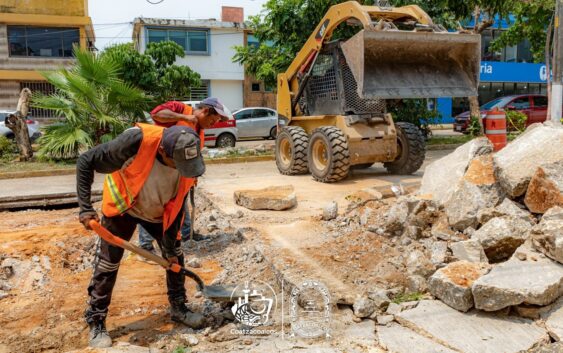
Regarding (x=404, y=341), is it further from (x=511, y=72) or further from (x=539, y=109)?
(x=511, y=72)

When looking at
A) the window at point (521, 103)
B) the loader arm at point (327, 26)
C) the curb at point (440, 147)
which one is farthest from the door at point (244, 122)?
the window at point (521, 103)

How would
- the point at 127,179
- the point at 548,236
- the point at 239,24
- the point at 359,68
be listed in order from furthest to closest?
the point at 239,24, the point at 359,68, the point at 548,236, the point at 127,179

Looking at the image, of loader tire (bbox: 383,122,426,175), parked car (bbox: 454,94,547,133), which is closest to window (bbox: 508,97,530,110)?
parked car (bbox: 454,94,547,133)

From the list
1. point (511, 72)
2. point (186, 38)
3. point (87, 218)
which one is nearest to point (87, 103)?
point (87, 218)

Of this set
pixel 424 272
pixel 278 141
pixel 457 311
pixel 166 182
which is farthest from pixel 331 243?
pixel 278 141

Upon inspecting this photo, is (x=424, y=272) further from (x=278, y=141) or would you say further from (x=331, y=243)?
(x=278, y=141)

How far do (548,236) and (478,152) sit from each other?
2026 millimetres

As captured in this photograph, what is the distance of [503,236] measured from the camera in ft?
13.6

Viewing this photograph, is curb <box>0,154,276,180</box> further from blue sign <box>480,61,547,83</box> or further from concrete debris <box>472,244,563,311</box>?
blue sign <box>480,61,547,83</box>

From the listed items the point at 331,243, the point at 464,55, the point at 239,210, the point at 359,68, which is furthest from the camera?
the point at 464,55

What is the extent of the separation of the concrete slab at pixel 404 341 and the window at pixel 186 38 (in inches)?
1000

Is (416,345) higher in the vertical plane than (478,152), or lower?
lower

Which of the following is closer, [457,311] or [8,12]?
[457,311]

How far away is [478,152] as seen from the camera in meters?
5.77
